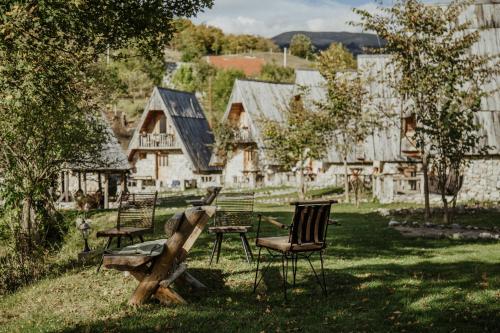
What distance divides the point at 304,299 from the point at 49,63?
217 inches

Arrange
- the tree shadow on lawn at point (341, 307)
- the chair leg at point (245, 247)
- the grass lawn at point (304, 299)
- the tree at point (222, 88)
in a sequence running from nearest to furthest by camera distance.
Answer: the tree shadow on lawn at point (341, 307) < the grass lawn at point (304, 299) < the chair leg at point (245, 247) < the tree at point (222, 88)

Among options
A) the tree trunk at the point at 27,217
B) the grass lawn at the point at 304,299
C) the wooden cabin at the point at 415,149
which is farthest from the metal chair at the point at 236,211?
the wooden cabin at the point at 415,149

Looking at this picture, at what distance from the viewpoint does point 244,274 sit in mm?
10008

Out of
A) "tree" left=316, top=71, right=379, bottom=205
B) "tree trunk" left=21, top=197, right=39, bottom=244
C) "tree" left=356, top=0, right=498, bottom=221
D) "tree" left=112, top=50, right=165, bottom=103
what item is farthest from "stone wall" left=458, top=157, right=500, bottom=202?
"tree" left=112, top=50, right=165, bottom=103

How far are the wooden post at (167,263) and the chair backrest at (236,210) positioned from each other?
3090 mm

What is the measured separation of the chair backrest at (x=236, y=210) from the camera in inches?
443

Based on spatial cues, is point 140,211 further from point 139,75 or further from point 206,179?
point 139,75

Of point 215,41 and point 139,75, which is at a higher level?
point 215,41

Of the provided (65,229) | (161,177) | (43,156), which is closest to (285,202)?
(65,229)

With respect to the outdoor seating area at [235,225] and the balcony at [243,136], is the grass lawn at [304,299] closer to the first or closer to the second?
the outdoor seating area at [235,225]

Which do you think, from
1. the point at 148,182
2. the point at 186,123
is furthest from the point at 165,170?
the point at 186,123

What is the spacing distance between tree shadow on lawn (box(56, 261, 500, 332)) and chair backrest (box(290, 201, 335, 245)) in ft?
2.59

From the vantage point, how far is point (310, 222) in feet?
27.1

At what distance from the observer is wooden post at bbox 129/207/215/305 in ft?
26.3
